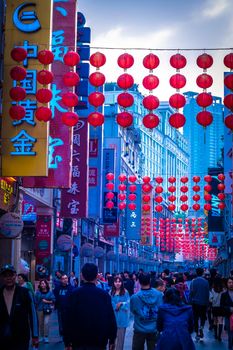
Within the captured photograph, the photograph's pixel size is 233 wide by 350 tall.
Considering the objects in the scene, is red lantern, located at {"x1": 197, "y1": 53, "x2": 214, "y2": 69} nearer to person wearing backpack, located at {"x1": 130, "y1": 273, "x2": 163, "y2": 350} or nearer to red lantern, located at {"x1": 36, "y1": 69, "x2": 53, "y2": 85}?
red lantern, located at {"x1": 36, "y1": 69, "x2": 53, "y2": 85}

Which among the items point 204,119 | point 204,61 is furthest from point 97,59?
point 204,119

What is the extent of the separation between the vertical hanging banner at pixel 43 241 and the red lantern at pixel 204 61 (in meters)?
14.9

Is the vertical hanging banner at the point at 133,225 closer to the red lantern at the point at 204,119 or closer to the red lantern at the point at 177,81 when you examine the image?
the red lantern at the point at 177,81

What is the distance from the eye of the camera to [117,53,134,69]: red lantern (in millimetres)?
14180

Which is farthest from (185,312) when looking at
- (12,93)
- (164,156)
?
(164,156)

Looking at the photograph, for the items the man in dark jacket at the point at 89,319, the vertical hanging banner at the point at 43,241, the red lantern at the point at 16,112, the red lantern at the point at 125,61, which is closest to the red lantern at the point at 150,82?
the red lantern at the point at 125,61

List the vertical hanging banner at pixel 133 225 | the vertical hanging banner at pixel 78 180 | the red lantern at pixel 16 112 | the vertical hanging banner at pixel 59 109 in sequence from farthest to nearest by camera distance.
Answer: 1. the vertical hanging banner at pixel 133 225
2. the vertical hanging banner at pixel 78 180
3. the vertical hanging banner at pixel 59 109
4. the red lantern at pixel 16 112

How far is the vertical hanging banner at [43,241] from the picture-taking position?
2694 centimetres

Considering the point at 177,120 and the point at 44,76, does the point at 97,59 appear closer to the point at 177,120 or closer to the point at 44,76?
the point at 44,76

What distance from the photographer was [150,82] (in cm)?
1413

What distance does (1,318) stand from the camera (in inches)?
299

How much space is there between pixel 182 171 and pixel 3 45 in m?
181

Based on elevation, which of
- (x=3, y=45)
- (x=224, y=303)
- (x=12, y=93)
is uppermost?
(x=3, y=45)

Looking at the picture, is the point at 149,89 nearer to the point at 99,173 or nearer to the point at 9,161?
the point at 9,161
